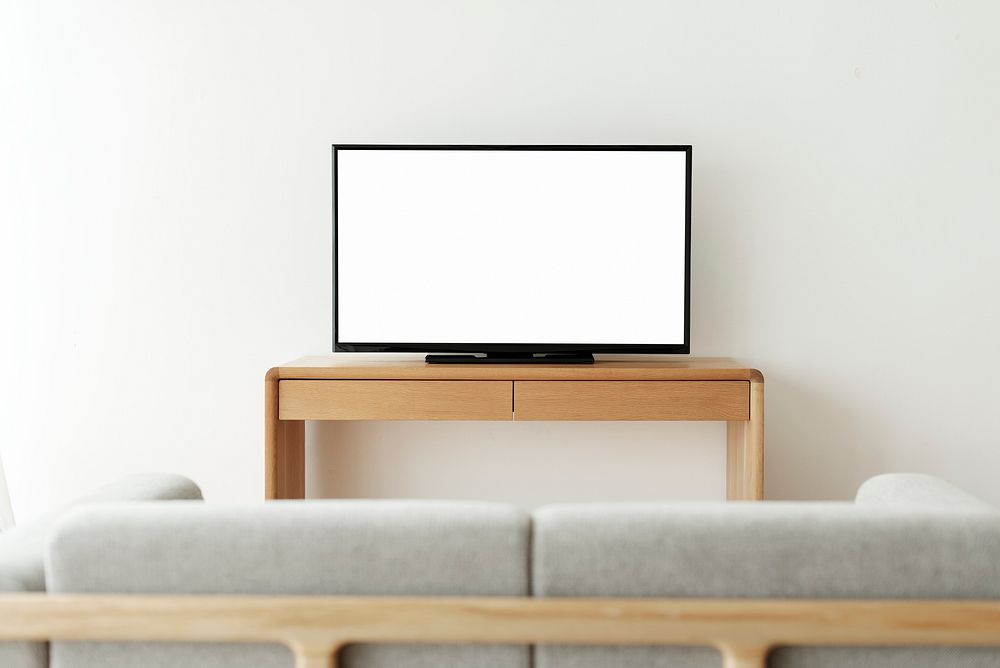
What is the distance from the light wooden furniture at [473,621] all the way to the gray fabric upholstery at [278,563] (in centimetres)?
2

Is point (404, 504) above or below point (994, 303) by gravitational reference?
below

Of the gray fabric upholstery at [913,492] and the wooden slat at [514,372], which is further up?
the wooden slat at [514,372]

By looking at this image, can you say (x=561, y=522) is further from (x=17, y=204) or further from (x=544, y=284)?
(x=17, y=204)

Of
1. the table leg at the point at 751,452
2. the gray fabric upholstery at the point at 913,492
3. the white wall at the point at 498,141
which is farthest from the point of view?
the white wall at the point at 498,141

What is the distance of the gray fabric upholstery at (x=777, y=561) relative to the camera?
3.48 ft

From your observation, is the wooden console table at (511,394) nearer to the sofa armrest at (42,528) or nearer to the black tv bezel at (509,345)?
the black tv bezel at (509,345)

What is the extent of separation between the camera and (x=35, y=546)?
1.21 m

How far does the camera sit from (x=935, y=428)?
3.03 m

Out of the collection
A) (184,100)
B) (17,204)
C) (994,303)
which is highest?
(184,100)

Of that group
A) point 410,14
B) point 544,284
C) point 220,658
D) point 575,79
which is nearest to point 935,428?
point 544,284

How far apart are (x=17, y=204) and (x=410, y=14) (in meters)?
1.48

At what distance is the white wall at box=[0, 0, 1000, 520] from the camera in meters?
2.97

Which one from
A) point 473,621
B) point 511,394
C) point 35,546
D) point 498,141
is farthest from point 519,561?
point 498,141

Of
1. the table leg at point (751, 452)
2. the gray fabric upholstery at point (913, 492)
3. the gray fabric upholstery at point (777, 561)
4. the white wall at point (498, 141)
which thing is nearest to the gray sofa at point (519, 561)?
the gray fabric upholstery at point (777, 561)
